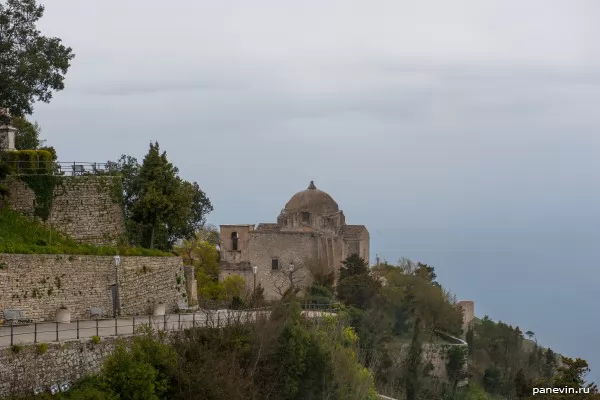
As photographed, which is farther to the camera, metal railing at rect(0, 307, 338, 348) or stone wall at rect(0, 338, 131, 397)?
metal railing at rect(0, 307, 338, 348)

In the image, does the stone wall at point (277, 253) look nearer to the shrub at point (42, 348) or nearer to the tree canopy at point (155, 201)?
the tree canopy at point (155, 201)

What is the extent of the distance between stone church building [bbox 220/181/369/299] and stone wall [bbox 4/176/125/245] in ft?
69.9

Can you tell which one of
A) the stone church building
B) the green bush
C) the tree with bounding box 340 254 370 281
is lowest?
the tree with bounding box 340 254 370 281

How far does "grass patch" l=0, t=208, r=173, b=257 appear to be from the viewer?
36625mm

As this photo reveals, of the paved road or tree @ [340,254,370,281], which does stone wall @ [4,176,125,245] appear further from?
tree @ [340,254,370,281]

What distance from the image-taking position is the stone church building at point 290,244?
6431 centimetres

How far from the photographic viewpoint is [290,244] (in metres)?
64.9

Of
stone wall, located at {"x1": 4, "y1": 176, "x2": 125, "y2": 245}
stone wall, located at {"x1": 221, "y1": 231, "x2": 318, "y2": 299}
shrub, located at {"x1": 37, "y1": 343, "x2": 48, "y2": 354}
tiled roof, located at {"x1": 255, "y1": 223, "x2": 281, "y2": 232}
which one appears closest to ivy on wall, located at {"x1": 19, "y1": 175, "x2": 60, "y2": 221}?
stone wall, located at {"x1": 4, "y1": 176, "x2": 125, "y2": 245}

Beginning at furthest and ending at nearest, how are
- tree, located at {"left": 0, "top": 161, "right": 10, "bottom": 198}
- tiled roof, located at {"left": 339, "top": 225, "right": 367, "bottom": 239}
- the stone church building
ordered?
tiled roof, located at {"left": 339, "top": 225, "right": 367, "bottom": 239}
the stone church building
tree, located at {"left": 0, "top": 161, "right": 10, "bottom": 198}

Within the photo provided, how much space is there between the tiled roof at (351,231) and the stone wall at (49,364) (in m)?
39.3

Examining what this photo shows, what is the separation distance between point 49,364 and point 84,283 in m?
10.2

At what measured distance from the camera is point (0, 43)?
134 ft

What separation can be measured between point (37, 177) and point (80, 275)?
14.5 feet

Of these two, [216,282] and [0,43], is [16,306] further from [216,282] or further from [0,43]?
[216,282]
